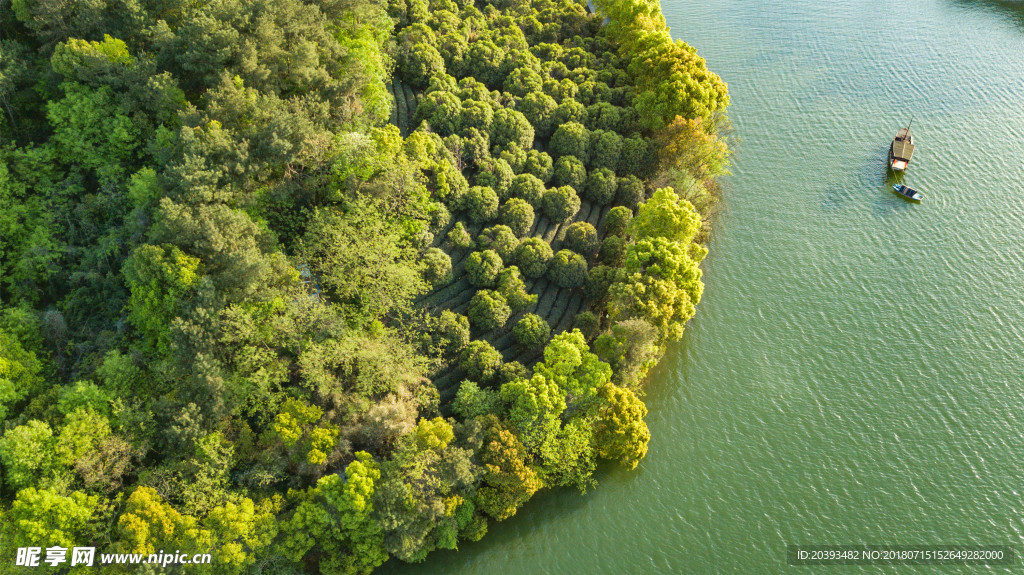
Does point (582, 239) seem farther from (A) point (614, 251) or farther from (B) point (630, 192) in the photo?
(B) point (630, 192)

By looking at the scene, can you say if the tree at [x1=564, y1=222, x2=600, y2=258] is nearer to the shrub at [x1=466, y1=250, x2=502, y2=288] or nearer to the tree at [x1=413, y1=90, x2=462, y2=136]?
the shrub at [x1=466, y1=250, x2=502, y2=288]

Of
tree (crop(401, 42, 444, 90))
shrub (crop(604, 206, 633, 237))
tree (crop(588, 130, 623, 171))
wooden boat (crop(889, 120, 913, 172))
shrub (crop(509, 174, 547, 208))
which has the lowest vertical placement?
shrub (crop(604, 206, 633, 237))

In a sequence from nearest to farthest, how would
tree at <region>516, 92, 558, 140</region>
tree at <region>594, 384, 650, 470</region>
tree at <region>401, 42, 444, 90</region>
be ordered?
tree at <region>594, 384, 650, 470</region> < tree at <region>516, 92, 558, 140</region> < tree at <region>401, 42, 444, 90</region>

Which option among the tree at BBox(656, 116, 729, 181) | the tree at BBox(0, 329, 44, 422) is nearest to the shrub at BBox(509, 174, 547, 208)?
the tree at BBox(656, 116, 729, 181)

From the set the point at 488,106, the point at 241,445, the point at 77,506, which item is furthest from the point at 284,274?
the point at 488,106

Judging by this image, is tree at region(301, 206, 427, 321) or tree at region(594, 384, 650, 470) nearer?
tree at region(594, 384, 650, 470)

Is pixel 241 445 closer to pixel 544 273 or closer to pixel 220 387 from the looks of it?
pixel 220 387

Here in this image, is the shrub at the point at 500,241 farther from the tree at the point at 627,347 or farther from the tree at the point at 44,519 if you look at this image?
the tree at the point at 44,519
